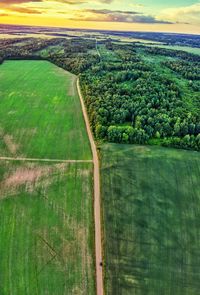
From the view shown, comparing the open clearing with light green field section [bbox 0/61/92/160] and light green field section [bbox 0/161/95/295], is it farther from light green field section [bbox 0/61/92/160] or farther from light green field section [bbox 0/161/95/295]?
light green field section [bbox 0/61/92/160]

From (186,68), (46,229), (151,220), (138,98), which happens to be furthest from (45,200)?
(186,68)

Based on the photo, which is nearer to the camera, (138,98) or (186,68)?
(138,98)

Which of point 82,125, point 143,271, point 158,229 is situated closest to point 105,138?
point 82,125

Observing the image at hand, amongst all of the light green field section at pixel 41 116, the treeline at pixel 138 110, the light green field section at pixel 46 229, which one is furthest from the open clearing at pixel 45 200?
the treeline at pixel 138 110

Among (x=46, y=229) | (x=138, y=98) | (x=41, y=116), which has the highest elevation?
(x=138, y=98)

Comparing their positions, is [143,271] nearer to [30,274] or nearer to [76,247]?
[76,247]

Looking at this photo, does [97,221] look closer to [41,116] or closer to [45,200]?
[45,200]
